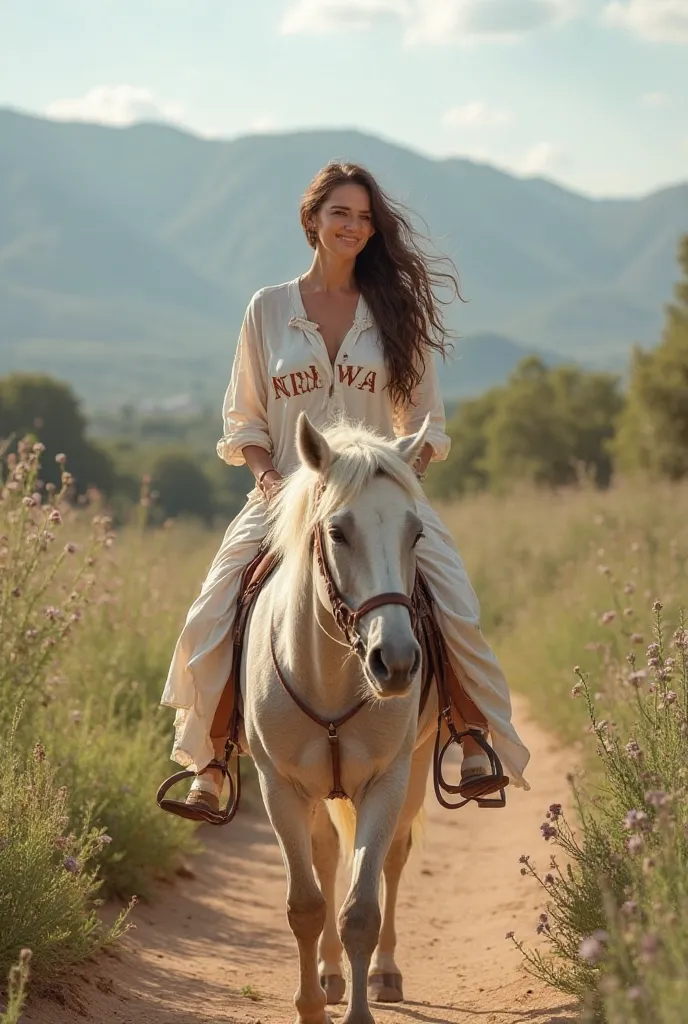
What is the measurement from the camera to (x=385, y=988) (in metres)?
6.22

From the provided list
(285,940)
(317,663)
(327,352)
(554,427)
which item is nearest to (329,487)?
(317,663)

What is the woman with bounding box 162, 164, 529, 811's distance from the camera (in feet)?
19.4

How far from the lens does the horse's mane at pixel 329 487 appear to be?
15.2ft

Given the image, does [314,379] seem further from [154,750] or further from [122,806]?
[154,750]

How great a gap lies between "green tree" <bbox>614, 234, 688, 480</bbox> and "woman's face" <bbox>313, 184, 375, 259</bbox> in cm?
2290

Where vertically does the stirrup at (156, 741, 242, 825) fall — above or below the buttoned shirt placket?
below

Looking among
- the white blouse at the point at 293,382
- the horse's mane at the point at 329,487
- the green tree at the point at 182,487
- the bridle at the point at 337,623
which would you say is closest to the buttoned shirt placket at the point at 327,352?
the white blouse at the point at 293,382

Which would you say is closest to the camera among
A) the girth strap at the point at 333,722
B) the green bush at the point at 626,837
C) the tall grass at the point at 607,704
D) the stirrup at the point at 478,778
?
the tall grass at the point at 607,704

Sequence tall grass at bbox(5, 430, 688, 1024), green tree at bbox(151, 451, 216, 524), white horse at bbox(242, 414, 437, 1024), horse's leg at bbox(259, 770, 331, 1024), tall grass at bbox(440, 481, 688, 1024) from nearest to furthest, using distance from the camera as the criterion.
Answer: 1. tall grass at bbox(440, 481, 688, 1024)
2. tall grass at bbox(5, 430, 688, 1024)
3. white horse at bbox(242, 414, 437, 1024)
4. horse's leg at bbox(259, 770, 331, 1024)
5. green tree at bbox(151, 451, 216, 524)

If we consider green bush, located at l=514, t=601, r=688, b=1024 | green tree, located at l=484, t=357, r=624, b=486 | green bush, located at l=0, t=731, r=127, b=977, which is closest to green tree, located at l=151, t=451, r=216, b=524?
green tree, located at l=484, t=357, r=624, b=486

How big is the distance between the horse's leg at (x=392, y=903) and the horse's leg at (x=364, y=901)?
1.07m

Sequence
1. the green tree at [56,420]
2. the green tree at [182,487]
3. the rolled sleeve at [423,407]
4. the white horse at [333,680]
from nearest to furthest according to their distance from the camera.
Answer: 1. the white horse at [333,680]
2. the rolled sleeve at [423,407]
3. the green tree at [56,420]
4. the green tree at [182,487]

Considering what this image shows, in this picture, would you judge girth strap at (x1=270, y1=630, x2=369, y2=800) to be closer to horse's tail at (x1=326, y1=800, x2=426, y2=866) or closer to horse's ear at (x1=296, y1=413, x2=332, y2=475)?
horse's tail at (x1=326, y1=800, x2=426, y2=866)

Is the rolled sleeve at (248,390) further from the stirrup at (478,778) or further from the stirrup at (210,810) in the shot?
the stirrup at (478,778)
